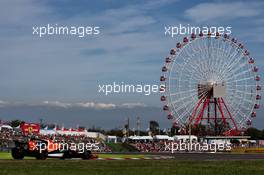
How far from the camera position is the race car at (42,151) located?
160ft

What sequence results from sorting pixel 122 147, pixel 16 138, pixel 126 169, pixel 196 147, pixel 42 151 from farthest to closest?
pixel 122 147, pixel 196 147, pixel 16 138, pixel 42 151, pixel 126 169

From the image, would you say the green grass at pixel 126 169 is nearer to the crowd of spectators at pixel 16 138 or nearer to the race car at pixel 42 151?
the race car at pixel 42 151

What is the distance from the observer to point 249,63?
102 m

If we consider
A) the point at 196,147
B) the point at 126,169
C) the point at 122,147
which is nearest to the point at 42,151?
the point at 126,169

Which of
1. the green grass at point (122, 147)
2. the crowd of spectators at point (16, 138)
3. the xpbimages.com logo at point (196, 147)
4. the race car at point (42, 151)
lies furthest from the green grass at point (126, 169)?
the green grass at point (122, 147)

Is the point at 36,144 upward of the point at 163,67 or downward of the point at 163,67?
downward

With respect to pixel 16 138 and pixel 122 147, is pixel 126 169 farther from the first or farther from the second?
pixel 122 147

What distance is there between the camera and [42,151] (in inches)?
1909

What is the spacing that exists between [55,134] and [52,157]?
159 feet

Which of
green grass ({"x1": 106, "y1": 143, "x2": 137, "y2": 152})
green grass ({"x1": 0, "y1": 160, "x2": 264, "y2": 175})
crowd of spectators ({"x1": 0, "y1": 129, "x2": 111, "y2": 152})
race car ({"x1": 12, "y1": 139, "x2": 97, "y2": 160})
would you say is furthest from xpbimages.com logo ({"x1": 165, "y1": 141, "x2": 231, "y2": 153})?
green grass ({"x1": 0, "y1": 160, "x2": 264, "y2": 175})

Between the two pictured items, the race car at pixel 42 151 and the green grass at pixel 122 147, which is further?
the green grass at pixel 122 147

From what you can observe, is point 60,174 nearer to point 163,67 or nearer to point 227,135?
point 163,67

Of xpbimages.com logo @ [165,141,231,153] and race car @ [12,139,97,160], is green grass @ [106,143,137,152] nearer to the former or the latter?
xpbimages.com logo @ [165,141,231,153]

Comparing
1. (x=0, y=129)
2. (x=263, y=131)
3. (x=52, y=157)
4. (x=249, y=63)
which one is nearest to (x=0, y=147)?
(x=0, y=129)
